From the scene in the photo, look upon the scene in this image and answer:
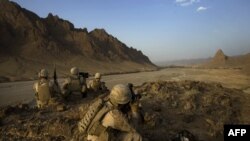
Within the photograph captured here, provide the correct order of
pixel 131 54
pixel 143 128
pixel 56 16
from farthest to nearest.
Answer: pixel 131 54, pixel 56 16, pixel 143 128

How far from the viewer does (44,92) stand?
10.8 m

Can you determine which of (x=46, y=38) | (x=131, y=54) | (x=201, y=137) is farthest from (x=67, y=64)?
(x=201, y=137)

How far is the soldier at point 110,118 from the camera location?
5.09 m

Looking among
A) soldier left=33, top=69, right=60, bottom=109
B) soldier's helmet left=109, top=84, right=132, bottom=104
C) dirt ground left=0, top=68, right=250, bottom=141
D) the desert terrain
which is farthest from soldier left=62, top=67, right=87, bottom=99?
soldier's helmet left=109, top=84, right=132, bottom=104

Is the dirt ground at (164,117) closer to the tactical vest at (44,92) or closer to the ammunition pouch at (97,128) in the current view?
the tactical vest at (44,92)

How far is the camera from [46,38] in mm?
54312

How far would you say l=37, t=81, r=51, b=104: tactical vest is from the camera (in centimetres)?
1081

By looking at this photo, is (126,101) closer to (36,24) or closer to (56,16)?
(36,24)

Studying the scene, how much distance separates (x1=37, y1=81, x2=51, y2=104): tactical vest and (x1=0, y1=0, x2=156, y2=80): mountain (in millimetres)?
27850

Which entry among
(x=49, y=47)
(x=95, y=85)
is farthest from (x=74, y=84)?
(x=49, y=47)

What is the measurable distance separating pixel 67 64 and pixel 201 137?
138ft

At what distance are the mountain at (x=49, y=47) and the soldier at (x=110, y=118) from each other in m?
33.9

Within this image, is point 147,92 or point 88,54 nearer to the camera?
point 147,92

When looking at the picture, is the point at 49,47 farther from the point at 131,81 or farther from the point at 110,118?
the point at 110,118
